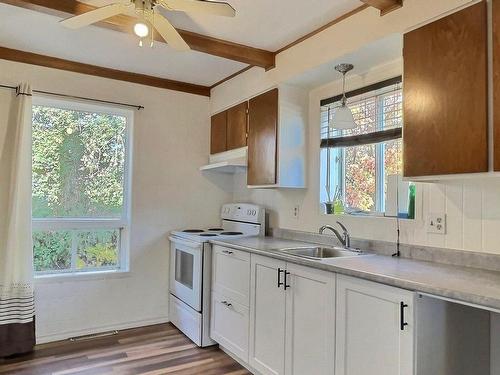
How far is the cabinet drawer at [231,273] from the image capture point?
270 cm

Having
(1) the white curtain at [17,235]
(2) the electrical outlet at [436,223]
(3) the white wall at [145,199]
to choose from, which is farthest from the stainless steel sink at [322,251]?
(1) the white curtain at [17,235]

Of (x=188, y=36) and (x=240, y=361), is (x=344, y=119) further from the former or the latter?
(x=240, y=361)

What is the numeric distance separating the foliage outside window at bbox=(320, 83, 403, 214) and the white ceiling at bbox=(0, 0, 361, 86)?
0.63 metres

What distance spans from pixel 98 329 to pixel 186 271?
36.9 inches

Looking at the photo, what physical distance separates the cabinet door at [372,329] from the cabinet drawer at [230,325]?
936 millimetres

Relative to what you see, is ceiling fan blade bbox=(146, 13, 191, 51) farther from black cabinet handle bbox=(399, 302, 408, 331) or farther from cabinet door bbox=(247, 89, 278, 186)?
black cabinet handle bbox=(399, 302, 408, 331)

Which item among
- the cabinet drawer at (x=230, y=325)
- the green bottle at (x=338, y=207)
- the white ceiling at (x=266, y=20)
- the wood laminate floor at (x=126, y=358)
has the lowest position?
the wood laminate floor at (x=126, y=358)

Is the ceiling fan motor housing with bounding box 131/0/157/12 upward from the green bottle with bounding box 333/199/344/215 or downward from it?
upward

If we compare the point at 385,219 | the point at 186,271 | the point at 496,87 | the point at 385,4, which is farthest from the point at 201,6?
the point at 186,271

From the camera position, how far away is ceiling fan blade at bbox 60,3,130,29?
1.84 m

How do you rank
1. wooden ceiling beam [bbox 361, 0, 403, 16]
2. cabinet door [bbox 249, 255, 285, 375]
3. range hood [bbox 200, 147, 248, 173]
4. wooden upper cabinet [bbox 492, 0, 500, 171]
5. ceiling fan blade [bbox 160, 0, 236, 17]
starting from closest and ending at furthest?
wooden upper cabinet [bbox 492, 0, 500, 171] < ceiling fan blade [bbox 160, 0, 236, 17] < wooden ceiling beam [bbox 361, 0, 403, 16] < cabinet door [bbox 249, 255, 285, 375] < range hood [bbox 200, 147, 248, 173]

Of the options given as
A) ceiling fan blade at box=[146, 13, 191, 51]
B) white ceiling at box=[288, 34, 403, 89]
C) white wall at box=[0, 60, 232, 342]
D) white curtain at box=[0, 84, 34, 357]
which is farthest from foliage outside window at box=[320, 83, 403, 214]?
white curtain at box=[0, 84, 34, 357]

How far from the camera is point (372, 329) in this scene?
1.74 metres

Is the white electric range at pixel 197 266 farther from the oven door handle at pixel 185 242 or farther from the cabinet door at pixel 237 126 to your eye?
the cabinet door at pixel 237 126
